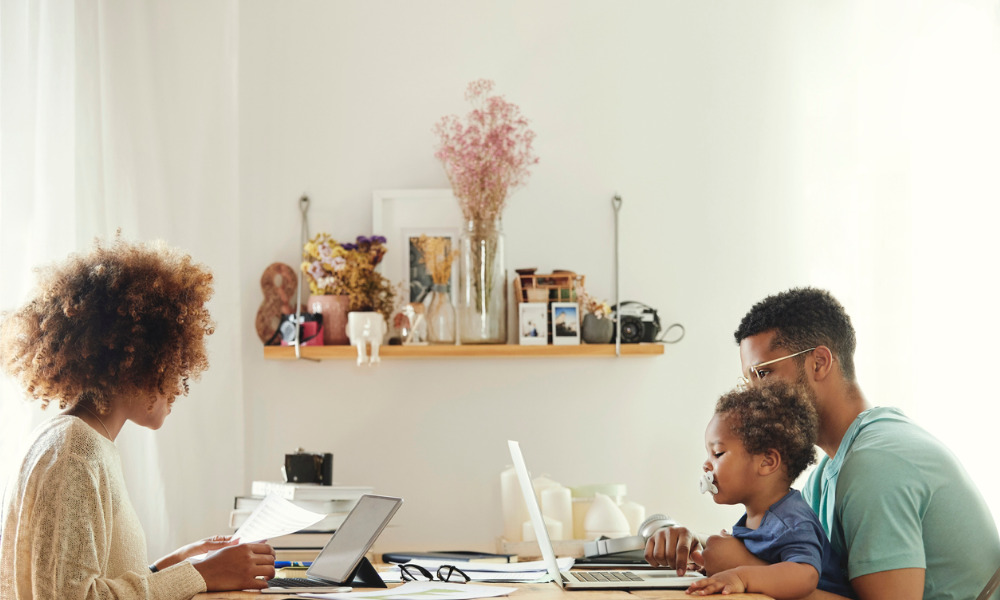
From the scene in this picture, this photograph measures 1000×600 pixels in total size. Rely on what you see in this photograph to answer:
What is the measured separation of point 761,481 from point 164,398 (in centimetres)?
106

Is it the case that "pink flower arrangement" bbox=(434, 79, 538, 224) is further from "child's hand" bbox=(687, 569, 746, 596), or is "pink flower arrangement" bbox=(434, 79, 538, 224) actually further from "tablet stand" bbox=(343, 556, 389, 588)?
"child's hand" bbox=(687, 569, 746, 596)

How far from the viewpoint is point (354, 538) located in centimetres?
152

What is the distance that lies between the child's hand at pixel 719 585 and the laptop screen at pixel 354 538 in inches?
19.5

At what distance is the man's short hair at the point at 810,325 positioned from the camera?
1.74 metres

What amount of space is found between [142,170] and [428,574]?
1642 mm

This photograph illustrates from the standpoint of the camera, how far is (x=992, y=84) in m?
2.80

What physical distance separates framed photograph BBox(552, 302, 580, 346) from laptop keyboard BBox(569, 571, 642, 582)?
119 centimetres

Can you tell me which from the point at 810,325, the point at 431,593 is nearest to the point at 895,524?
the point at 810,325

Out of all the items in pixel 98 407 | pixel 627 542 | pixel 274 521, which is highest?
pixel 98 407

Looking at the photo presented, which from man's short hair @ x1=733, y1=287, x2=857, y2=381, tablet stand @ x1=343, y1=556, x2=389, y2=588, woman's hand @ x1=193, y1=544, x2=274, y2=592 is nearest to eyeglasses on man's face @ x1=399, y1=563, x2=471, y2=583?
tablet stand @ x1=343, y1=556, x2=389, y2=588

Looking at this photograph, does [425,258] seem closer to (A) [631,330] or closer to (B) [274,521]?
(A) [631,330]

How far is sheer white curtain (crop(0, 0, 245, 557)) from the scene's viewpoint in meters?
2.07

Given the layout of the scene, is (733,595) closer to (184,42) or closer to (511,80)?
(511,80)

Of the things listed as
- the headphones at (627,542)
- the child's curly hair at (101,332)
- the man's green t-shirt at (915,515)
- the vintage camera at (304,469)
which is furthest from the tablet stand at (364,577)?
the vintage camera at (304,469)
